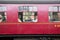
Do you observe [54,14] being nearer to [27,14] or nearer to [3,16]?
[27,14]

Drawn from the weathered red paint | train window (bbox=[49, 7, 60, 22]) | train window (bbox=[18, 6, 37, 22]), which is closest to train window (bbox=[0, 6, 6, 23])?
the weathered red paint

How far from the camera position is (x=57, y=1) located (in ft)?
37.0

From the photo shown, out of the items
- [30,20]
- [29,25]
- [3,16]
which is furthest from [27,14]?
[3,16]

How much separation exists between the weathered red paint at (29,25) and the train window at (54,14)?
182mm

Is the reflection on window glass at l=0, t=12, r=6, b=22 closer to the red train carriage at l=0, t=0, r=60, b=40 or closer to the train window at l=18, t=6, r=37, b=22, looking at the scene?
the red train carriage at l=0, t=0, r=60, b=40

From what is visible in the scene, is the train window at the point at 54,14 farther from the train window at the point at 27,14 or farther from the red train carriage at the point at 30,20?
the train window at the point at 27,14

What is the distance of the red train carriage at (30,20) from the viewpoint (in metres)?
11.1

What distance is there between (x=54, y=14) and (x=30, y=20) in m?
1.33

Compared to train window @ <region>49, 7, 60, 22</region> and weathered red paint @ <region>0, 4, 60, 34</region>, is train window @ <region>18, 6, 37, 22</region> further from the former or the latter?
train window @ <region>49, 7, 60, 22</region>

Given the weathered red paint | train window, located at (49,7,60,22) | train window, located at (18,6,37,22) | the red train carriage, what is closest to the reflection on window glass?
the red train carriage

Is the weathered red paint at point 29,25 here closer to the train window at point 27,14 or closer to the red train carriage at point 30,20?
the red train carriage at point 30,20

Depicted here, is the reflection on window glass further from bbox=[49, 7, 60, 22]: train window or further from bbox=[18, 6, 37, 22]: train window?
bbox=[49, 7, 60, 22]: train window

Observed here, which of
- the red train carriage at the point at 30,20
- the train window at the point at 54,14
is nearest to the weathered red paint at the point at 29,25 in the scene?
the red train carriage at the point at 30,20

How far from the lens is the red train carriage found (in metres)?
11.1
